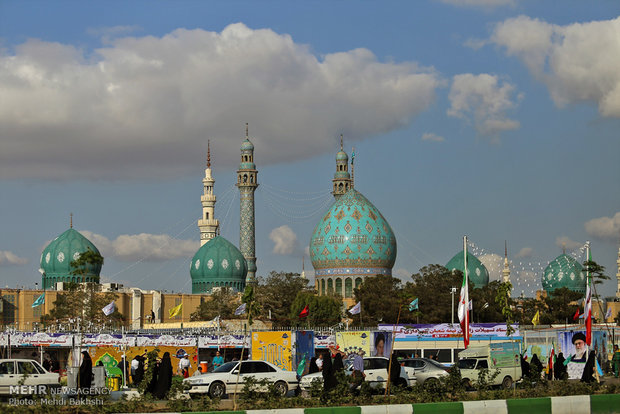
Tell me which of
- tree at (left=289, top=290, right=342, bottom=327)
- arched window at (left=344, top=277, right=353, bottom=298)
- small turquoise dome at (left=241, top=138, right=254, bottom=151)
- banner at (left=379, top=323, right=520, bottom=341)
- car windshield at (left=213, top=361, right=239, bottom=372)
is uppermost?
small turquoise dome at (left=241, top=138, right=254, bottom=151)

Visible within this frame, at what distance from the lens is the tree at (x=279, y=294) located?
7677 centimetres

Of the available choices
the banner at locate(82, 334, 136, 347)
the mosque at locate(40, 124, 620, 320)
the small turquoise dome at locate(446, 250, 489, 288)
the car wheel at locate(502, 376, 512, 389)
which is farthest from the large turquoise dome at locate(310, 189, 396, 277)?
the car wheel at locate(502, 376, 512, 389)

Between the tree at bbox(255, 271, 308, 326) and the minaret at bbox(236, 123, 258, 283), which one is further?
the minaret at bbox(236, 123, 258, 283)

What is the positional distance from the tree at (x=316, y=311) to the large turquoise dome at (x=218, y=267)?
21180 mm

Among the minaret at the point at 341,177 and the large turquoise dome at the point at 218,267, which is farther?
the minaret at the point at 341,177

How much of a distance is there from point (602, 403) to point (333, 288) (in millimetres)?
71213

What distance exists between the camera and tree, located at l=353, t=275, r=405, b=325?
2872 inches

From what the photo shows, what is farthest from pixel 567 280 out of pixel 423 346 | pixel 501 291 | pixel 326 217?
pixel 501 291

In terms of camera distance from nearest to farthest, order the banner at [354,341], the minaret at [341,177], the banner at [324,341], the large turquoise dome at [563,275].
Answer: the banner at [354,341] → the banner at [324,341] → the minaret at [341,177] → the large turquoise dome at [563,275]

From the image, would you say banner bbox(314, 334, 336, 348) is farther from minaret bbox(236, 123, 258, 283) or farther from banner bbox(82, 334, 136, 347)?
minaret bbox(236, 123, 258, 283)

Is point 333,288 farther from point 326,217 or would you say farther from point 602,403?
point 602,403

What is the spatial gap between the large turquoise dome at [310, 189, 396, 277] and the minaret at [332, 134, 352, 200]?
14.0m

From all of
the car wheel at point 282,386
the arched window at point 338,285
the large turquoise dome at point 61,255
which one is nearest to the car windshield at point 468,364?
the car wheel at point 282,386

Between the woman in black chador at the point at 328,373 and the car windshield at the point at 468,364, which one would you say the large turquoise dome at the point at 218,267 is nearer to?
the car windshield at the point at 468,364
